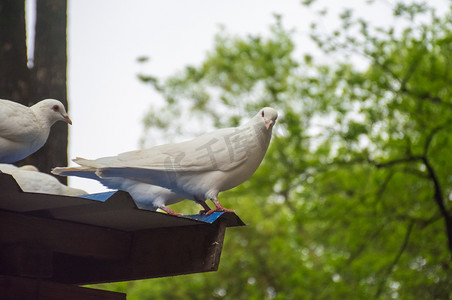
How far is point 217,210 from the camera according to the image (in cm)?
291

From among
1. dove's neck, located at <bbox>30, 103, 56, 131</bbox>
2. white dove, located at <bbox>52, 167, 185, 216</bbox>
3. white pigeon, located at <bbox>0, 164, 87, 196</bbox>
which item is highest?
dove's neck, located at <bbox>30, 103, 56, 131</bbox>

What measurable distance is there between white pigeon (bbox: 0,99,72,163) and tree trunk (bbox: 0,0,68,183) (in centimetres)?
178

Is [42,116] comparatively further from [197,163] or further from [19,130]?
[197,163]

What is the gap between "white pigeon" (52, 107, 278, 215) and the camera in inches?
111

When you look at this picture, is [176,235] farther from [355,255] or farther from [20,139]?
[355,255]

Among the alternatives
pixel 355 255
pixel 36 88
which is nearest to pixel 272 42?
pixel 355 255

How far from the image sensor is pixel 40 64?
4.98m

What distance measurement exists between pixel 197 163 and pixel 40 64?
8.75 ft

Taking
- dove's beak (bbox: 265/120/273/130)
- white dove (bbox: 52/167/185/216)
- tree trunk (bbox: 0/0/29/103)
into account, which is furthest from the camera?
tree trunk (bbox: 0/0/29/103)

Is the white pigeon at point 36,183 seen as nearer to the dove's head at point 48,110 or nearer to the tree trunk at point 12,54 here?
the dove's head at point 48,110

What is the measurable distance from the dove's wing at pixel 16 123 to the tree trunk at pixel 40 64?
1.87m

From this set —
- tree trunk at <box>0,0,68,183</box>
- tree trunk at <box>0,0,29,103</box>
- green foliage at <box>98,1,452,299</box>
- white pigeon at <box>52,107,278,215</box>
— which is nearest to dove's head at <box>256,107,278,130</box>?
white pigeon at <box>52,107,278,215</box>

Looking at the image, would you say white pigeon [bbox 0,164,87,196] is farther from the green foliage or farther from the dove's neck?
the green foliage

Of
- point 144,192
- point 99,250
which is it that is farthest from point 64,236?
point 144,192
